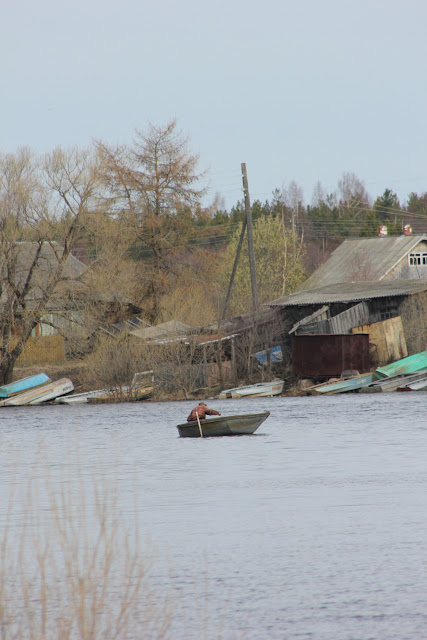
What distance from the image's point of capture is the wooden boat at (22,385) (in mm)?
52750

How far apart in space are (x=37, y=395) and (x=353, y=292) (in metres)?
18.0

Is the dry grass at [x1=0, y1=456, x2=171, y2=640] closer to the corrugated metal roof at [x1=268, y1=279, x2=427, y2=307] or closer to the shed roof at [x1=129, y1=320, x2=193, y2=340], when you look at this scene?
the shed roof at [x1=129, y1=320, x2=193, y2=340]

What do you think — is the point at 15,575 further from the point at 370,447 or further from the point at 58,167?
the point at 58,167

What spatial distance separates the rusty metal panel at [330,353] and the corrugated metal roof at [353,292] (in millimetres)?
2525

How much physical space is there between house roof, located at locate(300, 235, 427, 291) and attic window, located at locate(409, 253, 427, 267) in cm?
77

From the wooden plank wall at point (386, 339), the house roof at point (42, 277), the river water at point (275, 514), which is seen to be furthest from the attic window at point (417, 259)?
the river water at point (275, 514)

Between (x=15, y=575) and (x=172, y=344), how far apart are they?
36.3 meters

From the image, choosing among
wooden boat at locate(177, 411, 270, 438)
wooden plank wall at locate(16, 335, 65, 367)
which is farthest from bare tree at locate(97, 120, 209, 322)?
wooden boat at locate(177, 411, 270, 438)

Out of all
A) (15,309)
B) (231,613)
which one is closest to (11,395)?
(15,309)

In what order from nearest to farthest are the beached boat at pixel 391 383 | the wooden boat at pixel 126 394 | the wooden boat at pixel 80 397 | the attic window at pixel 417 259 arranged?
the beached boat at pixel 391 383
the wooden boat at pixel 126 394
the wooden boat at pixel 80 397
the attic window at pixel 417 259

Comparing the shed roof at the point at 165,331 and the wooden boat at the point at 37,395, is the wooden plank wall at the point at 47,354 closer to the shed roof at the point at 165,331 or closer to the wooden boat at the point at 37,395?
the wooden boat at the point at 37,395

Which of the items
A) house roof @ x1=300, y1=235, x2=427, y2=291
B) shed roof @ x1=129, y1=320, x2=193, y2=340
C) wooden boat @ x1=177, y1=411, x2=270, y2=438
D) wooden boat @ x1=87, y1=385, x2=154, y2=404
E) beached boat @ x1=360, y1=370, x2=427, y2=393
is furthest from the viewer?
house roof @ x1=300, y1=235, x2=427, y2=291

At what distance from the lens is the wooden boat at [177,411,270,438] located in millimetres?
32031

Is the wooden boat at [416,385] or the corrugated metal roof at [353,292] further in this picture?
the corrugated metal roof at [353,292]
